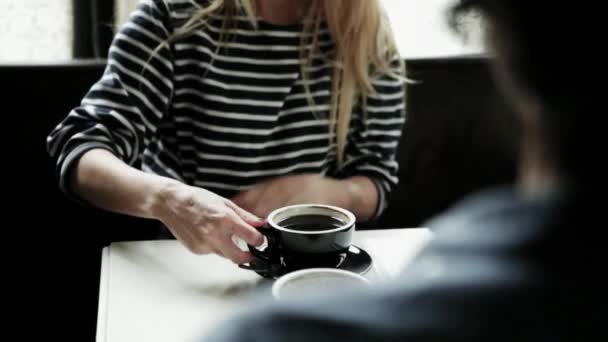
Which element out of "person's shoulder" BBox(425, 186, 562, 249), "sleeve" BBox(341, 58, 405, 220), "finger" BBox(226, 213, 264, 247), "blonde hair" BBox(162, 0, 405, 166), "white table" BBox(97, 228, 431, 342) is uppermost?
"blonde hair" BBox(162, 0, 405, 166)

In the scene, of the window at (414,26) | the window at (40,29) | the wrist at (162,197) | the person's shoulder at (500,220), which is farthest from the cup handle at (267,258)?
the window at (414,26)

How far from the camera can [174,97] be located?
121 cm

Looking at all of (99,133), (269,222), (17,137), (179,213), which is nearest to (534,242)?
(269,222)

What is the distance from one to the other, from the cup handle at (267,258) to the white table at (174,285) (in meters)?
0.02

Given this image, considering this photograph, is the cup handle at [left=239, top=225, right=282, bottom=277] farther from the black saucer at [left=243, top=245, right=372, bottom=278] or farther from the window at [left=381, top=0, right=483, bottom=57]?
the window at [left=381, top=0, right=483, bottom=57]

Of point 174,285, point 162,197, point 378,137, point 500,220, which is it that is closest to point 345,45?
point 378,137

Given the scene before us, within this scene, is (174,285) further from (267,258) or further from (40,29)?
(40,29)

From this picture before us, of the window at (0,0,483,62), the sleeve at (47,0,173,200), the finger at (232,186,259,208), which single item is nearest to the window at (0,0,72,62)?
the window at (0,0,483,62)

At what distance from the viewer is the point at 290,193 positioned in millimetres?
1152

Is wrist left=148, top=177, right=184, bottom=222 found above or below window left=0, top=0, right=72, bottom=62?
below

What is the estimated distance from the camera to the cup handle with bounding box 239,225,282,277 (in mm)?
887

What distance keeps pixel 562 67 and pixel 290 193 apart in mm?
874

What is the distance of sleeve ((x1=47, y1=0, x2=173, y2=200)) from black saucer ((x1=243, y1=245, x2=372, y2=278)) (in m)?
0.36

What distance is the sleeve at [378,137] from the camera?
1296 millimetres
